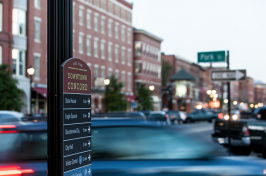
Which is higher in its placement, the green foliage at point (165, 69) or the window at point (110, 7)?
the window at point (110, 7)

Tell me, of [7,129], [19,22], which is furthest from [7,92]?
[7,129]

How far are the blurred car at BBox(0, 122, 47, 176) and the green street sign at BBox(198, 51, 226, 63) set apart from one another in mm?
10402

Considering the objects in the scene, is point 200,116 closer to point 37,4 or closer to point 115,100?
point 115,100

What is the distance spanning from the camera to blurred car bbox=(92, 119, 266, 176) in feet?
22.3

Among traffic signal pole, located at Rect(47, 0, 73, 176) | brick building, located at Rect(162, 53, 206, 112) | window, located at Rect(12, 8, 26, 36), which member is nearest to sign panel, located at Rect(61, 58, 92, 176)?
traffic signal pole, located at Rect(47, 0, 73, 176)

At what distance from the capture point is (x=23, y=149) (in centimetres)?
671

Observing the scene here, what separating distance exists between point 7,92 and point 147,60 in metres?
44.0

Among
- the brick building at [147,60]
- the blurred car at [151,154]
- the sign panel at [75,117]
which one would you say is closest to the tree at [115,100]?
the brick building at [147,60]

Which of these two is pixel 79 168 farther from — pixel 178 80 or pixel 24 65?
pixel 178 80

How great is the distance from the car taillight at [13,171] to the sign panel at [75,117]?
204 cm

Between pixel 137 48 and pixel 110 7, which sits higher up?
pixel 110 7

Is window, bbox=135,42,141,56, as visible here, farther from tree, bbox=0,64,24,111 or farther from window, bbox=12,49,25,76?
tree, bbox=0,64,24,111

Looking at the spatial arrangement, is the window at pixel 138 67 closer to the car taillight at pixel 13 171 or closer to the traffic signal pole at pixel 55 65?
the car taillight at pixel 13 171

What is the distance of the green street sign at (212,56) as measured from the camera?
53.7ft
